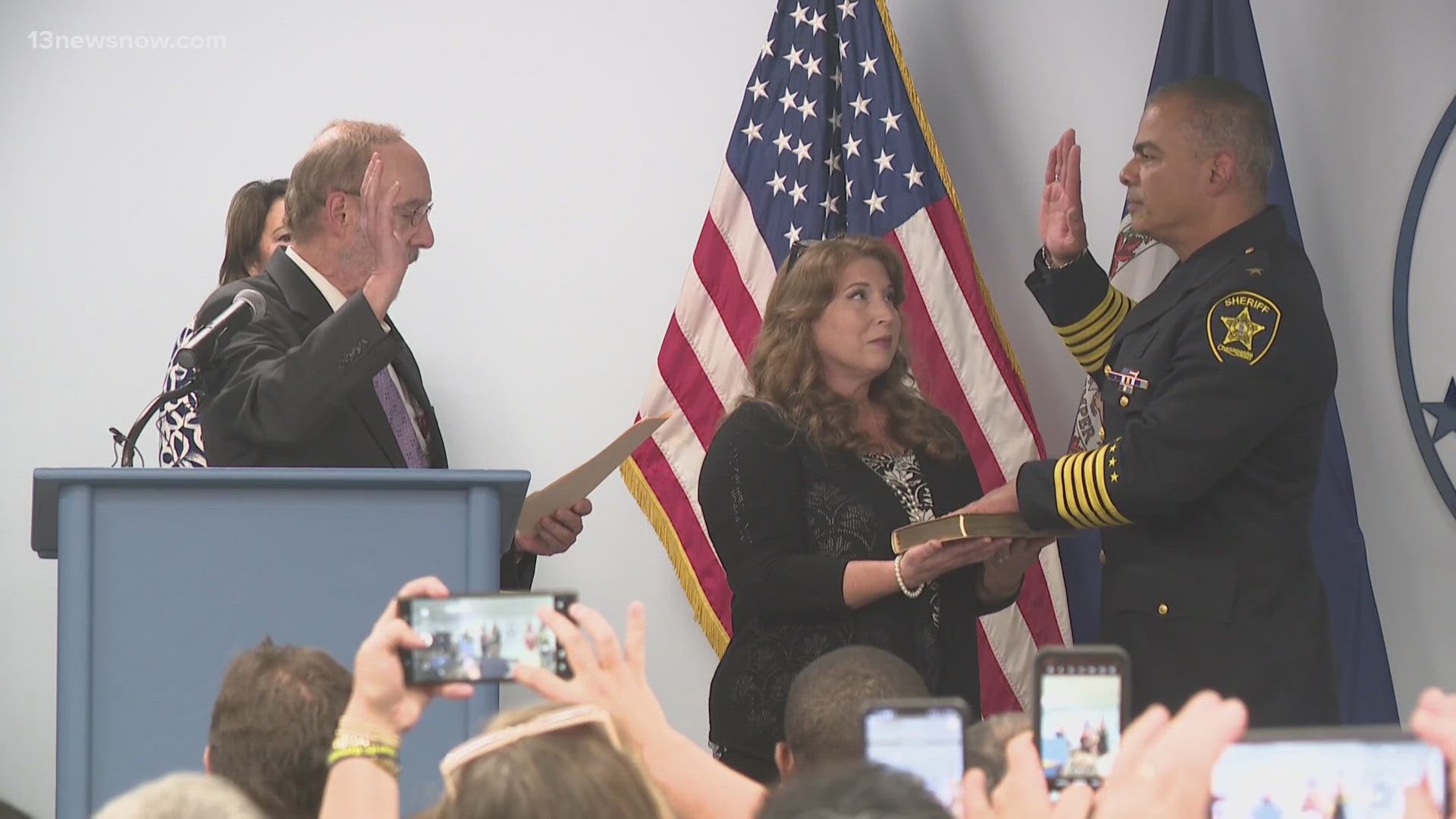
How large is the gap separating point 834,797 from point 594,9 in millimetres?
3939

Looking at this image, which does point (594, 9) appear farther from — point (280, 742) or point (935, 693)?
point (280, 742)

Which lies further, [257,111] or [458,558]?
[257,111]

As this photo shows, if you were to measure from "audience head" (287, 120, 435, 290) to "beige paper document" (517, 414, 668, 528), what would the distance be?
57cm

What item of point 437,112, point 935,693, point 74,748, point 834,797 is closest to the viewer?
point 834,797

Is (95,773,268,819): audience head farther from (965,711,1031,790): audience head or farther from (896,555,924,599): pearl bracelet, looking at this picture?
(896,555,924,599): pearl bracelet

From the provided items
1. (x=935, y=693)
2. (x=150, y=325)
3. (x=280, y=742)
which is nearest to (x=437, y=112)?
(x=150, y=325)

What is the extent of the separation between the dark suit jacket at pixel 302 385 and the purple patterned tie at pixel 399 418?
0.06 metres

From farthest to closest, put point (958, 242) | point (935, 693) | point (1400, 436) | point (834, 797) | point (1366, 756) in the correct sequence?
point (958, 242)
point (1400, 436)
point (935, 693)
point (1366, 756)
point (834, 797)

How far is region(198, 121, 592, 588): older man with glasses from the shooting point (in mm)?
2689

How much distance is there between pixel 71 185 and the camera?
15.6 feet

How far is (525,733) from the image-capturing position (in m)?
1.32

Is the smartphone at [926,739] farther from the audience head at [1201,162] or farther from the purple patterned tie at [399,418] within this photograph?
the audience head at [1201,162]

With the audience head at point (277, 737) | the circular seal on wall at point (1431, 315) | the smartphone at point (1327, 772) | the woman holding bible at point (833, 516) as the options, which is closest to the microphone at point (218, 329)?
the audience head at point (277, 737)

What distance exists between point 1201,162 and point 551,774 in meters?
2.26
